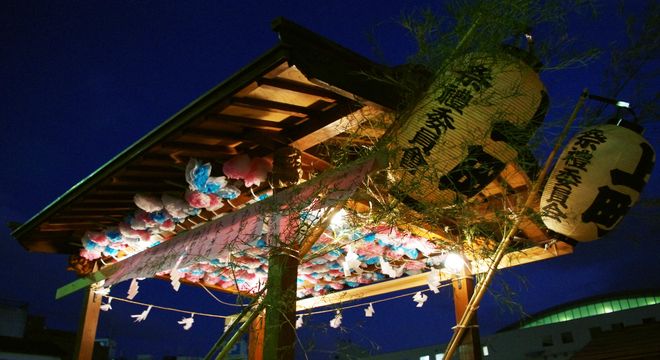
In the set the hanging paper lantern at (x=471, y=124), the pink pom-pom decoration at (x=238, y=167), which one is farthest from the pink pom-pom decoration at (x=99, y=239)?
the hanging paper lantern at (x=471, y=124)

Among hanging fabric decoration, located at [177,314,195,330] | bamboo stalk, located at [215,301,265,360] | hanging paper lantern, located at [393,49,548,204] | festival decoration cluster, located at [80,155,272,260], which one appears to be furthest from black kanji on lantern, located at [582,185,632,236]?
hanging fabric decoration, located at [177,314,195,330]

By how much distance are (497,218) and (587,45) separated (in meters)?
1.19

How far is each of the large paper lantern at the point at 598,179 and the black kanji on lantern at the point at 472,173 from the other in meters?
0.82

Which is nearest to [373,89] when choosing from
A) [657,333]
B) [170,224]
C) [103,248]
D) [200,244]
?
[200,244]

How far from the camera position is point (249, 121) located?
3.80 metres

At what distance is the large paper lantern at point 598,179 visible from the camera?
3.14m

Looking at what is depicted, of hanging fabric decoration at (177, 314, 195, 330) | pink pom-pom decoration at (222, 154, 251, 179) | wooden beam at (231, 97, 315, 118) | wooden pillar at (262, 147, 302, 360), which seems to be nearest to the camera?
wooden pillar at (262, 147, 302, 360)

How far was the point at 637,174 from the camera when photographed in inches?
124

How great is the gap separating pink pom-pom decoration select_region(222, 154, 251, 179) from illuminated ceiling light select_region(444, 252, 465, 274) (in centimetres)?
221

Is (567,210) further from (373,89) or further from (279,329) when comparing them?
(279,329)

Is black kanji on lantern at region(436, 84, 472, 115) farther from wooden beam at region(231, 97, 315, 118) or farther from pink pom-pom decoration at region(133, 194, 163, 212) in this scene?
pink pom-pom decoration at region(133, 194, 163, 212)

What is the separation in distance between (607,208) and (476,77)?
146 cm

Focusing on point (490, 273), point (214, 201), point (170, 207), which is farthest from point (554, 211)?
point (170, 207)

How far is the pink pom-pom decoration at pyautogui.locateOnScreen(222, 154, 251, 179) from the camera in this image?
4.07 meters
